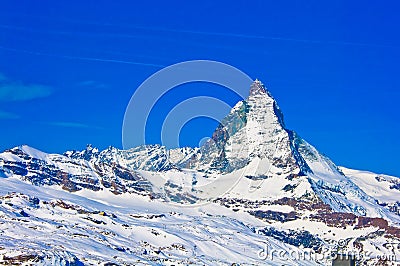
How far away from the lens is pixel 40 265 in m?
199

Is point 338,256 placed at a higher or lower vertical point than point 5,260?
lower

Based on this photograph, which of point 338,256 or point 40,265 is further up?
point 40,265

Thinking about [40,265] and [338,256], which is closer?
[338,256]

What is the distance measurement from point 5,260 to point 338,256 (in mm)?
174409

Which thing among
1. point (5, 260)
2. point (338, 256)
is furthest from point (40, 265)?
point (338, 256)

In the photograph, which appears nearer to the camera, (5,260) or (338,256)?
(338,256)

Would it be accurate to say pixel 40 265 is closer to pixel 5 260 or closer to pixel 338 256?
pixel 5 260

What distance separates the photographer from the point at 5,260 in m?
199

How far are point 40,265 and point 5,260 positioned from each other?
9.94 metres

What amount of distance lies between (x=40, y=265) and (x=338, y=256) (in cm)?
17173

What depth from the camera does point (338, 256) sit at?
38906 millimetres
